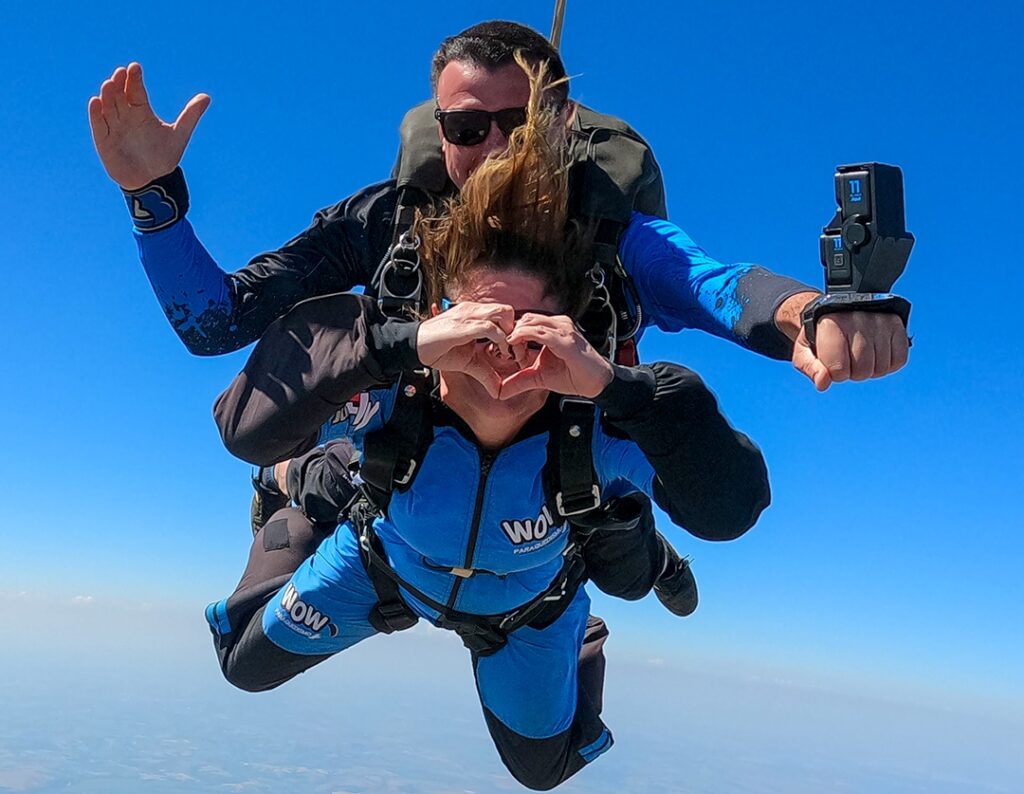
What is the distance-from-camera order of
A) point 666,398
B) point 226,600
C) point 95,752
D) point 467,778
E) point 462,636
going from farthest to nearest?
point 95,752, point 467,778, point 226,600, point 462,636, point 666,398

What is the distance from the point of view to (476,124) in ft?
7.44

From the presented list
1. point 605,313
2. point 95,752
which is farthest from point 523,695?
point 95,752

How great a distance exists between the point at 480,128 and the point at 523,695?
1.98m

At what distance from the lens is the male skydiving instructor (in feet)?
6.29

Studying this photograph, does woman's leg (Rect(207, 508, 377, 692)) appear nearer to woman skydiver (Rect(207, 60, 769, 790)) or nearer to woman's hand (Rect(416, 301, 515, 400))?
woman skydiver (Rect(207, 60, 769, 790))

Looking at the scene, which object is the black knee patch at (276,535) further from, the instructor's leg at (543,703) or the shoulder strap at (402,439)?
the shoulder strap at (402,439)

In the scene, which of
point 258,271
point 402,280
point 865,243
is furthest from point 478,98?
point 865,243

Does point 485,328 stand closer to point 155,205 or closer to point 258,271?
point 258,271

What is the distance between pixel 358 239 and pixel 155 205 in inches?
21.0

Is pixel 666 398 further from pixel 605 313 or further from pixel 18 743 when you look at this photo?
pixel 18 743

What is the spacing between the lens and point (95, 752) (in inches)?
6531

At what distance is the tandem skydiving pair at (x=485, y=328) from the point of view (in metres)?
1.81

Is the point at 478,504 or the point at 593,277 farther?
the point at 478,504

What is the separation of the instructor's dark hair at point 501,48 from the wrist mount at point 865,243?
3.79 feet
